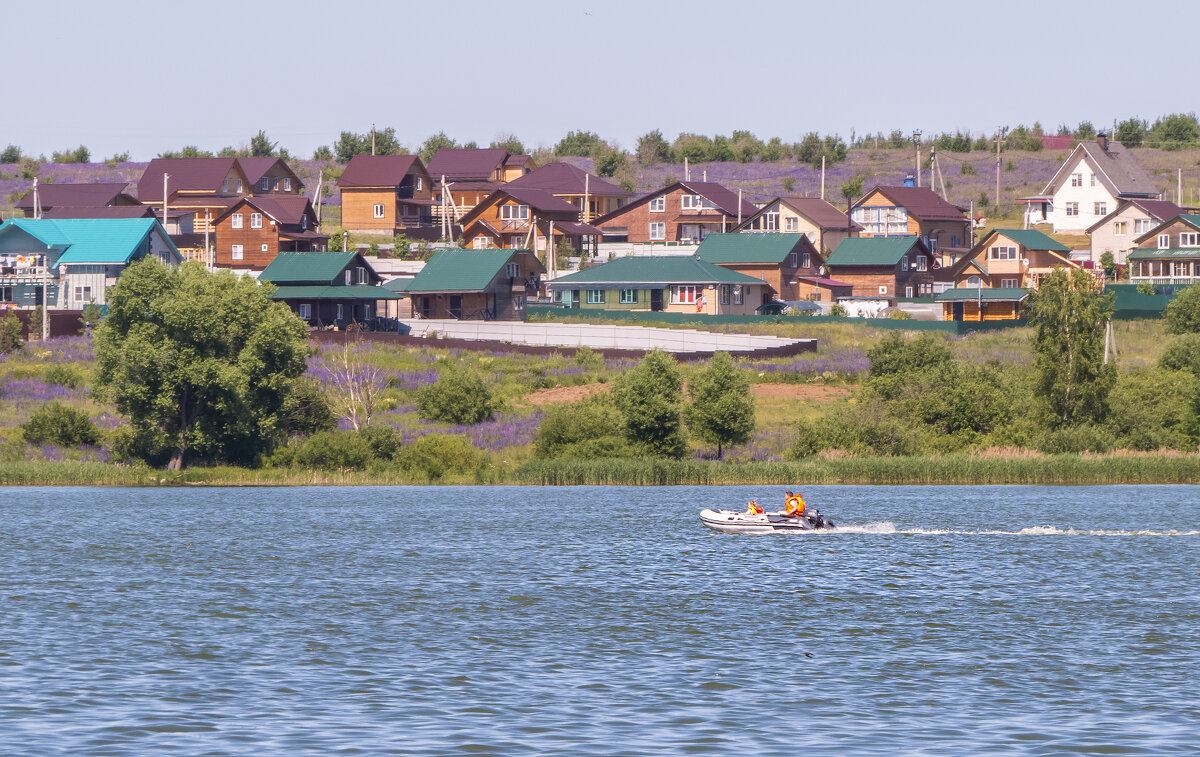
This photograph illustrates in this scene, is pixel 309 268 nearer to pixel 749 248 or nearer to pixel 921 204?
pixel 749 248

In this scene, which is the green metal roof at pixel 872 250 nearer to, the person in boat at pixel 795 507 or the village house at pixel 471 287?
the village house at pixel 471 287

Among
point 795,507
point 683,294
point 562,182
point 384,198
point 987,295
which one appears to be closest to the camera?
point 795,507

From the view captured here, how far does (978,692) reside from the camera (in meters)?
28.3

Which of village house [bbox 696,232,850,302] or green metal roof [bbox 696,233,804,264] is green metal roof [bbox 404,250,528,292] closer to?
village house [bbox 696,232,850,302]

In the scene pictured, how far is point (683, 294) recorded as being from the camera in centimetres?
13125

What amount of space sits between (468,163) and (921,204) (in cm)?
5851

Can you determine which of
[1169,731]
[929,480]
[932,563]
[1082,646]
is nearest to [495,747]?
[1169,731]

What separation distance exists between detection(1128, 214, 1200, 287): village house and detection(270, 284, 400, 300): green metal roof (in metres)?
75.4

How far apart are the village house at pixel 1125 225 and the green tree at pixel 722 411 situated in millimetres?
93129

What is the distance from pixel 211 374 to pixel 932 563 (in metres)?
39.2

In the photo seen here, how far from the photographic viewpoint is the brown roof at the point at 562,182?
176750 millimetres

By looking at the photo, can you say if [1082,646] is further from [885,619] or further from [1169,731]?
[1169,731]

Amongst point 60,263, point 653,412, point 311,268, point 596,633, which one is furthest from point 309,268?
point 596,633

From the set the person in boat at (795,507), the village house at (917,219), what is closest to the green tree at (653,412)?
the person in boat at (795,507)
